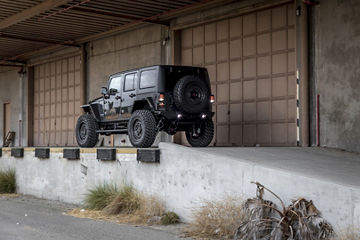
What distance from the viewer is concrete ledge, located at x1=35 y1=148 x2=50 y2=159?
14945mm

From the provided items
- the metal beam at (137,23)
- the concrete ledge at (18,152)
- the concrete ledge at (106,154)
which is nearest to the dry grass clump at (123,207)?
the concrete ledge at (106,154)

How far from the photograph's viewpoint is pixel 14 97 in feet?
88.5

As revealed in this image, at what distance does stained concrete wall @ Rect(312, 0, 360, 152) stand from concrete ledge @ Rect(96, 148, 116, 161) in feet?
16.9

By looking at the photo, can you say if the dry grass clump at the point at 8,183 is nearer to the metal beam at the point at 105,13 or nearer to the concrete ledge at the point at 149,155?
the metal beam at the point at 105,13

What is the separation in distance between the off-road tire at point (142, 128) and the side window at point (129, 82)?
3.80 feet

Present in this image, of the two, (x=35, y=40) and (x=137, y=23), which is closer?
(x=137, y=23)

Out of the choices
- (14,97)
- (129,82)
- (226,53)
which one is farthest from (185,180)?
(14,97)

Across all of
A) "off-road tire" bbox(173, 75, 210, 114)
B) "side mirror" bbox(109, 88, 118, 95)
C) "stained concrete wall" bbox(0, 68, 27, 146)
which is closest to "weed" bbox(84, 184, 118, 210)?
"off-road tire" bbox(173, 75, 210, 114)

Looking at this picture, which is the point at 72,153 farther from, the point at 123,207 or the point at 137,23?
the point at 137,23

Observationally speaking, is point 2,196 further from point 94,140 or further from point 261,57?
point 261,57

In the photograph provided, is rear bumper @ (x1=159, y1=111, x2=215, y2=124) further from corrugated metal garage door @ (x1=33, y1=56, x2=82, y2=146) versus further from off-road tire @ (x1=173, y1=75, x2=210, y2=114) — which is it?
corrugated metal garage door @ (x1=33, y1=56, x2=82, y2=146)

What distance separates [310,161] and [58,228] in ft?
15.1

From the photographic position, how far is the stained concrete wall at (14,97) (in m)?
26.2

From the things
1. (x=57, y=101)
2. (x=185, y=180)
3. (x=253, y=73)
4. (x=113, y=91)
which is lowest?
(x=185, y=180)
